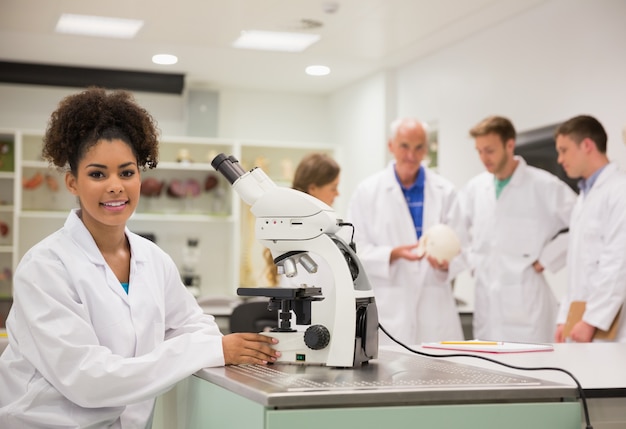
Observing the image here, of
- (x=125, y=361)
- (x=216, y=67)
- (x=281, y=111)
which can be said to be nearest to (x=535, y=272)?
(x=125, y=361)

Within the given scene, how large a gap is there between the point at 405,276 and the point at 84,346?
250 cm

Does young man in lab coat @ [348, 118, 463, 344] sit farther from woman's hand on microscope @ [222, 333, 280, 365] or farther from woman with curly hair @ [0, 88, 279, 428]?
woman's hand on microscope @ [222, 333, 280, 365]

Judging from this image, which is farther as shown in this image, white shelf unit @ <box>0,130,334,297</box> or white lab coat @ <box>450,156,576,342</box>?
white shelf unit @ <box>0,130,334,297</box>

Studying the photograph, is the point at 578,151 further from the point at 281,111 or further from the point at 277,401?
the point at 281,111

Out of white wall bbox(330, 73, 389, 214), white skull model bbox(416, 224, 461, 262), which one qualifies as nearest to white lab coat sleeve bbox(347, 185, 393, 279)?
white skull model bbox(416, 224, 461, 262)

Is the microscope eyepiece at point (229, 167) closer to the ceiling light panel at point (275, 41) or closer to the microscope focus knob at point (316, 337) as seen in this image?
the microscope focus knob at point (316, 337)

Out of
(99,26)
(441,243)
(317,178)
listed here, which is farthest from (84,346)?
(99,26)

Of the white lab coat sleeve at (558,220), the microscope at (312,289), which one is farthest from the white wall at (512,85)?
the microscope at (312,289)

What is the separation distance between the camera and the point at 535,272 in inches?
173

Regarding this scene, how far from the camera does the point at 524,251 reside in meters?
4.39

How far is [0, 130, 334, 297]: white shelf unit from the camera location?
6.95 meters

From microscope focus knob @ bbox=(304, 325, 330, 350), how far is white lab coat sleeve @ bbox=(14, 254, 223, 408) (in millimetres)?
199

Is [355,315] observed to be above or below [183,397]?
above

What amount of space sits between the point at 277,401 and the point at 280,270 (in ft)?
1.87
